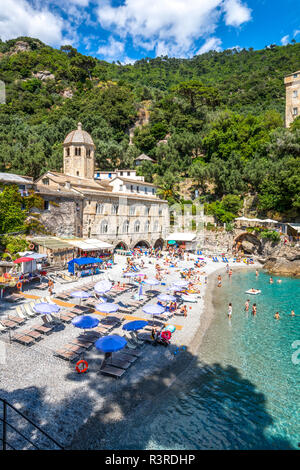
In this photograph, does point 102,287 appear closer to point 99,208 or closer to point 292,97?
point 99,208

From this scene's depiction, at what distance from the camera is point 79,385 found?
10867mm

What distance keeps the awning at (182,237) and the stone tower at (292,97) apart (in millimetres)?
36732

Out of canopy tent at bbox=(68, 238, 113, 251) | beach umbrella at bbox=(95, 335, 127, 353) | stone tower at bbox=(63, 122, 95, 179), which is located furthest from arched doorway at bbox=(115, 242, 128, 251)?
beach umbrella at bbox=(95, 335, 127, 353)

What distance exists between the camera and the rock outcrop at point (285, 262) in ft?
121

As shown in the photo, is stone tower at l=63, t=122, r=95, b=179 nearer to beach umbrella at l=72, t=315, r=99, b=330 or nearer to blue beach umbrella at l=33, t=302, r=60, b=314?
blue beach umbrella at l=33, t=302, r=60, b=314

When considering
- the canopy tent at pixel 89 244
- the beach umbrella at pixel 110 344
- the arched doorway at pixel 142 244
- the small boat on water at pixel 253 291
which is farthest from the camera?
the arched doorway at pixel 142 244

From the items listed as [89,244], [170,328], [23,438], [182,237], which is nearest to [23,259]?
[89,244]

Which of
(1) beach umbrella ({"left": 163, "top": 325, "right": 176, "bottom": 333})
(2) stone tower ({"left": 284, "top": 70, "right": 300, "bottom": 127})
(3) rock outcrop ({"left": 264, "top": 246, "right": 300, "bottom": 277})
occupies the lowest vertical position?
(1) beach umbrella ({"left": 163, "top": 325, "right": 176, "bottom": 333})

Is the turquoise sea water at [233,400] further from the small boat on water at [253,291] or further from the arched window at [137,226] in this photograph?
the arched window at [137,226]

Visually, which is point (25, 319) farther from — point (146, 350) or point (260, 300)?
point (260, 300)

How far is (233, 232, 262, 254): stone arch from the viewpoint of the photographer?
145ft

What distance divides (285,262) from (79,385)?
1389 inches

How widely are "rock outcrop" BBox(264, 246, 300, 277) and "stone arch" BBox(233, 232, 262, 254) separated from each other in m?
4.44

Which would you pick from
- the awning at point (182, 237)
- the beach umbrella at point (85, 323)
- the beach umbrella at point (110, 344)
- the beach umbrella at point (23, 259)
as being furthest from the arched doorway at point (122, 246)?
the beach umbrella at point (110, 344)
